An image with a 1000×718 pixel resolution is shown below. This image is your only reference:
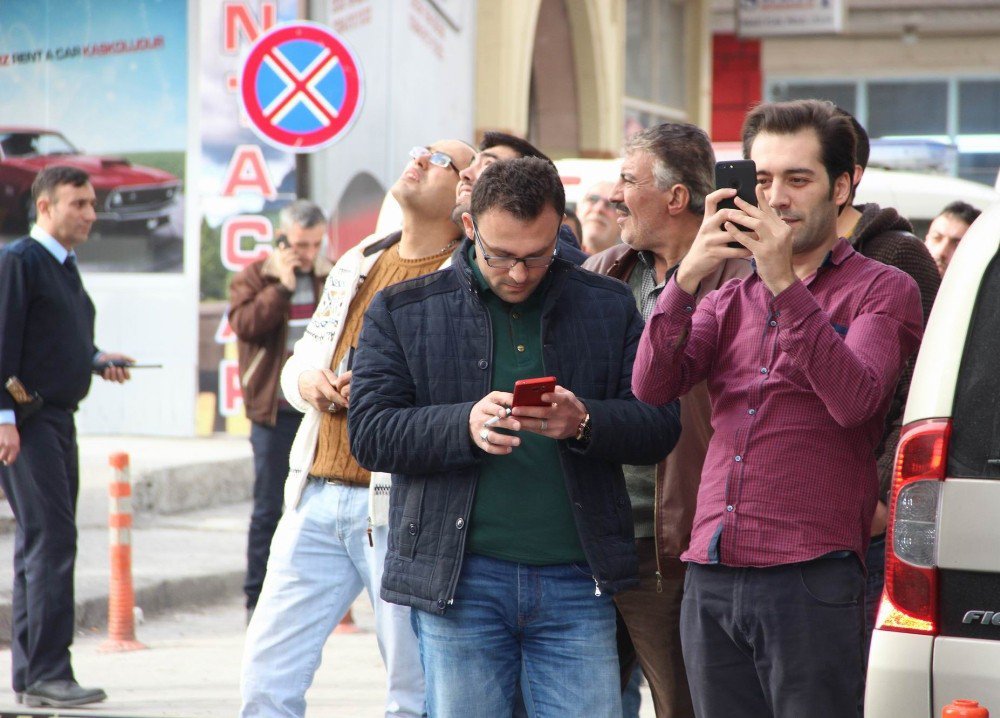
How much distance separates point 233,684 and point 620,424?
4.02 m

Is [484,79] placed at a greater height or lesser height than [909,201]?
greater

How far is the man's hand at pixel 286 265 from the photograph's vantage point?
8188 mm

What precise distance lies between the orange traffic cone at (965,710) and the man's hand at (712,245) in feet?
3.31

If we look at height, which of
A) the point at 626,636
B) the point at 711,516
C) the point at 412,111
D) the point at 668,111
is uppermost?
the point at 668,111

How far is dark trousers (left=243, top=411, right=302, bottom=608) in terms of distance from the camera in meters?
8.18

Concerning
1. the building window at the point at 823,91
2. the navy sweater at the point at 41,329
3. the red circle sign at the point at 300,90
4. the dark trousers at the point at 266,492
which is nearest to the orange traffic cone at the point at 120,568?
the dark trousers at the point at 266,492

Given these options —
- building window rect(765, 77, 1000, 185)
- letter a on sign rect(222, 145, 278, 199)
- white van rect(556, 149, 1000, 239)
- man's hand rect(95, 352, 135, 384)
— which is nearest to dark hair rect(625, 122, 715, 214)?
man's hand rect(95, 352, 135, 384)

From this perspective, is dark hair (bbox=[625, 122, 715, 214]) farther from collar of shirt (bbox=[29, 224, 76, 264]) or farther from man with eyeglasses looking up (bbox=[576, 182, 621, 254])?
man with eyeglasses looking up (bbox=[576, 182, 621, 254])

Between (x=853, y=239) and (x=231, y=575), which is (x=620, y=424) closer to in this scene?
(x=853, y=239)

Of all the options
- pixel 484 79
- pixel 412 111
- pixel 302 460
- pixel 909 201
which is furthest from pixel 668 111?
pixel 302 460

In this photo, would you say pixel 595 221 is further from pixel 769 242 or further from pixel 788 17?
pixel 788 17

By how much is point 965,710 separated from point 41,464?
14.5ft

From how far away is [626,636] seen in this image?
419 cm

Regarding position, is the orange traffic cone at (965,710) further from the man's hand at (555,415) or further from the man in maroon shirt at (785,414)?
the man's hand at (555,415)
